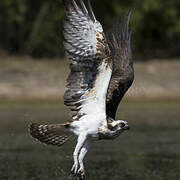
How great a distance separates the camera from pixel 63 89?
59.2 feet

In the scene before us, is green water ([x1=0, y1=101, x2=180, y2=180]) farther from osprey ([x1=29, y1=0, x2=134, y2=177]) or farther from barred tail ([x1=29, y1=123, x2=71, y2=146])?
osprey ([x1=29, y1=0, x2=134, y2=177])

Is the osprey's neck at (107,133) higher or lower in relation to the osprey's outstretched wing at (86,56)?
lower

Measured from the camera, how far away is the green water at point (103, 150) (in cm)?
951

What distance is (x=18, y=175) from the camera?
9.23m

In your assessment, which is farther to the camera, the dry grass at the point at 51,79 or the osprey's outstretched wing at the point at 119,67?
the dry grass at the point at 51,79

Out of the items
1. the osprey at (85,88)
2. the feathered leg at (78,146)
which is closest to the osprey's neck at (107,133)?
the osprey at (85,88)

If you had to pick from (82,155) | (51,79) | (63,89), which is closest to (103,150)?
(82,155)

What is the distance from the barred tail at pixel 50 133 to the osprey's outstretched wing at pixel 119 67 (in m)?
0.61

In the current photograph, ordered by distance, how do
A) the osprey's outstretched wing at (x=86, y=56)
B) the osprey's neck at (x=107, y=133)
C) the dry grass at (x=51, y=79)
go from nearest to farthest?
the osprey's outstretched wing at (x=86, y=56) → the osprey's neck at (x=107, y=133) → the dry grass at (x=51, y=79)

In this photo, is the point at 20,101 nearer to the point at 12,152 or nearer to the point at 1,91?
the point at 1,91

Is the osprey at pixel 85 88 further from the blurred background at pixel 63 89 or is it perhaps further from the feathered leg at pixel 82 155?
the blurred background at pixel 63 89

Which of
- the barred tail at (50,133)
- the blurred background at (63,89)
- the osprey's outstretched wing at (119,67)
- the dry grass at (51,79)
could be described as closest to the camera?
the barred tail at (50,133)

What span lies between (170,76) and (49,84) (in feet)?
12.0

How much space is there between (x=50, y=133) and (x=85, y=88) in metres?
0.76
